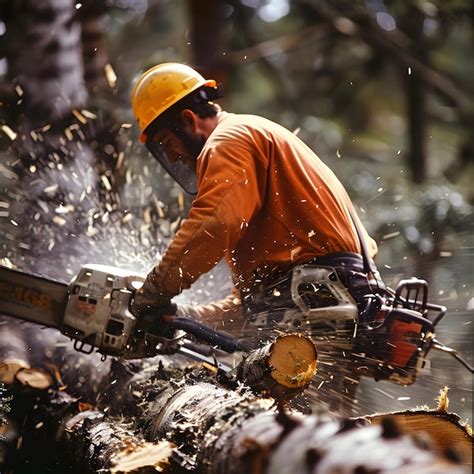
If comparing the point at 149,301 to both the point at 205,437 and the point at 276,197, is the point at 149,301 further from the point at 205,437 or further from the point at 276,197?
the point at 205,437

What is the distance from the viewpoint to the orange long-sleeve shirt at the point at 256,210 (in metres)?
3.37

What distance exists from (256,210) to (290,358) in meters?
0.84

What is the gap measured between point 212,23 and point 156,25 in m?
2.85

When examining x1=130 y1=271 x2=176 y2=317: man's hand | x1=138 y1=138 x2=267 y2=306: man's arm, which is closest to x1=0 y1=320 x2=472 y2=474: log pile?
x1=130 y1=271 x2=176 y2=317: man's hand

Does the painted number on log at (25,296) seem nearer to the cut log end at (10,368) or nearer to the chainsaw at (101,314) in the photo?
the chainsaw at (101,314)

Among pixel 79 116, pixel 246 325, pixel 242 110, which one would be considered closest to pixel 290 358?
pixel 246 325

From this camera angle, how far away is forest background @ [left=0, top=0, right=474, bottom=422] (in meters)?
5.89

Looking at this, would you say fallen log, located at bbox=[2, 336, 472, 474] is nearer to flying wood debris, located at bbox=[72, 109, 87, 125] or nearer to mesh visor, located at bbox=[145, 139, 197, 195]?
mesh visor, located at bbox=[145, 139, 197, 195]

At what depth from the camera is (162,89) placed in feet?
12.7

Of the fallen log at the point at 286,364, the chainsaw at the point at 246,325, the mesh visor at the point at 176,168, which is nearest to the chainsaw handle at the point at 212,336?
the chainsaw at the point at 246,325

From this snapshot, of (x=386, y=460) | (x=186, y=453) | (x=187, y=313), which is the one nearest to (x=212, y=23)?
(x=187, y=313)

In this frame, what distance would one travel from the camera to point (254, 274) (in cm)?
368

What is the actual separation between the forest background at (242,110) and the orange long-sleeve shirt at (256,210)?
6.00 ft

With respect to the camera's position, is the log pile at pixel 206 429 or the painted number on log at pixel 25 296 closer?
the log pile at pixel 206 429
